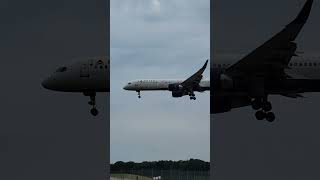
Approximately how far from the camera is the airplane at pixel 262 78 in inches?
1501

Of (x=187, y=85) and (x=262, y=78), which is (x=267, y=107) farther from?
(x=187, y=85)

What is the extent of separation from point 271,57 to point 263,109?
2871 millimetres

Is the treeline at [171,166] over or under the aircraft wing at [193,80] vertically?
under

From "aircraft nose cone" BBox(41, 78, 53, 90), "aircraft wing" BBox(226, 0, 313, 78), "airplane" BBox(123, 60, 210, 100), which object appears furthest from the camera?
"airplane" BBox(123, 60, 210, 100)

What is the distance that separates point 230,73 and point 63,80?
985 centimetres

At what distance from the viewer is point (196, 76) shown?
4594cm

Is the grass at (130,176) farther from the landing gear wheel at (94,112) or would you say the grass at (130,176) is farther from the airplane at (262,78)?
the airplane at (262,78)

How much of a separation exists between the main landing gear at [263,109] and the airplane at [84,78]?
825 cm

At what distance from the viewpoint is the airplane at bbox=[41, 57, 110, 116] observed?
39688 mm

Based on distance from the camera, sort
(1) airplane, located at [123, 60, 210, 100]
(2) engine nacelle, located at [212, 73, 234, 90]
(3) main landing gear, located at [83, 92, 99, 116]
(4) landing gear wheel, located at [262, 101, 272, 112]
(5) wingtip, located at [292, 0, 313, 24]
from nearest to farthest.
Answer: (5) wingtip, located at [292, 0, 313, 24] → (3) main landing gear, located at [83, 92, 99, 116] → (2) engine nacelle, located at [212, 73, 234, 90] → (4) landing gear wheel, located at [262, 101, 272, 112] → (1) airplane, located at [123, 60, 210, 100]

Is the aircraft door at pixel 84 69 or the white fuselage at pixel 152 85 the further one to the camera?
the white fuselage at pixel 152 85

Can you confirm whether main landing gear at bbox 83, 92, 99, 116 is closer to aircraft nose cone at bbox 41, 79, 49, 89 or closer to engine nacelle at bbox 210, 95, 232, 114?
aircraft nose cone at bbox 41, 79, 49, 89

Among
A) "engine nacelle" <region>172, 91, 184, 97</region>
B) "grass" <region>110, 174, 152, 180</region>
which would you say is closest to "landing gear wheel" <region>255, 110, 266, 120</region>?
"grass" <region>110, 174, 152, 180</region>

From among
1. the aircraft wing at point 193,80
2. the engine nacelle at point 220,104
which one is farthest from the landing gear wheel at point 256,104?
the aircraft wing at point 193,80
